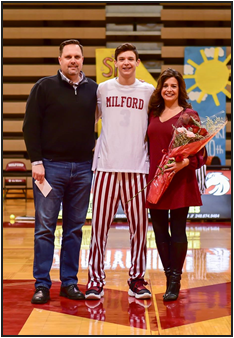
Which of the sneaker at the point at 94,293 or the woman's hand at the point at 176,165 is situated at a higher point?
the woman's hand at the point at 176,165

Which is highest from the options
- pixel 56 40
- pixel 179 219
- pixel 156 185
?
pixel 56 40

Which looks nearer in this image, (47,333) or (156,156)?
(47,333)

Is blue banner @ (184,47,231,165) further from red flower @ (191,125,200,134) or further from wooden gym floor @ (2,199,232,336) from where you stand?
red flower @ (191,125,200,134)

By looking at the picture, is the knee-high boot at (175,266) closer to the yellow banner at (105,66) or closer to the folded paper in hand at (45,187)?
the folded paper in hand at (45,187)

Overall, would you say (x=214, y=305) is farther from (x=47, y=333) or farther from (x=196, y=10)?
(x=196, y=10)

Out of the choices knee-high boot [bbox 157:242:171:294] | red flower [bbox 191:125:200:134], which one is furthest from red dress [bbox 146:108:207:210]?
knee-high boot [bbox 157:242:171:294]

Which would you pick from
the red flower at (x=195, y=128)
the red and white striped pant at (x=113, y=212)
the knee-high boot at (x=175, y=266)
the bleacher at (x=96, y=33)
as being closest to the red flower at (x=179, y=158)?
the red flower at (x=195, y=128)

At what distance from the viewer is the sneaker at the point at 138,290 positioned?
2811 millimetres

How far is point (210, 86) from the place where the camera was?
9.21 meters

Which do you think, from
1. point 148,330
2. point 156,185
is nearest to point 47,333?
point 148,330

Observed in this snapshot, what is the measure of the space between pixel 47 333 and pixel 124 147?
3.88ft

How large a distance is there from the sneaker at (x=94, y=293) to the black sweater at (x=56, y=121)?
0.81 meters

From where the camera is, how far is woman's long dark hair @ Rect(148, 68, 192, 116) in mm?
2822

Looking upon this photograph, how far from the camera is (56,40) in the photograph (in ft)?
33.3
